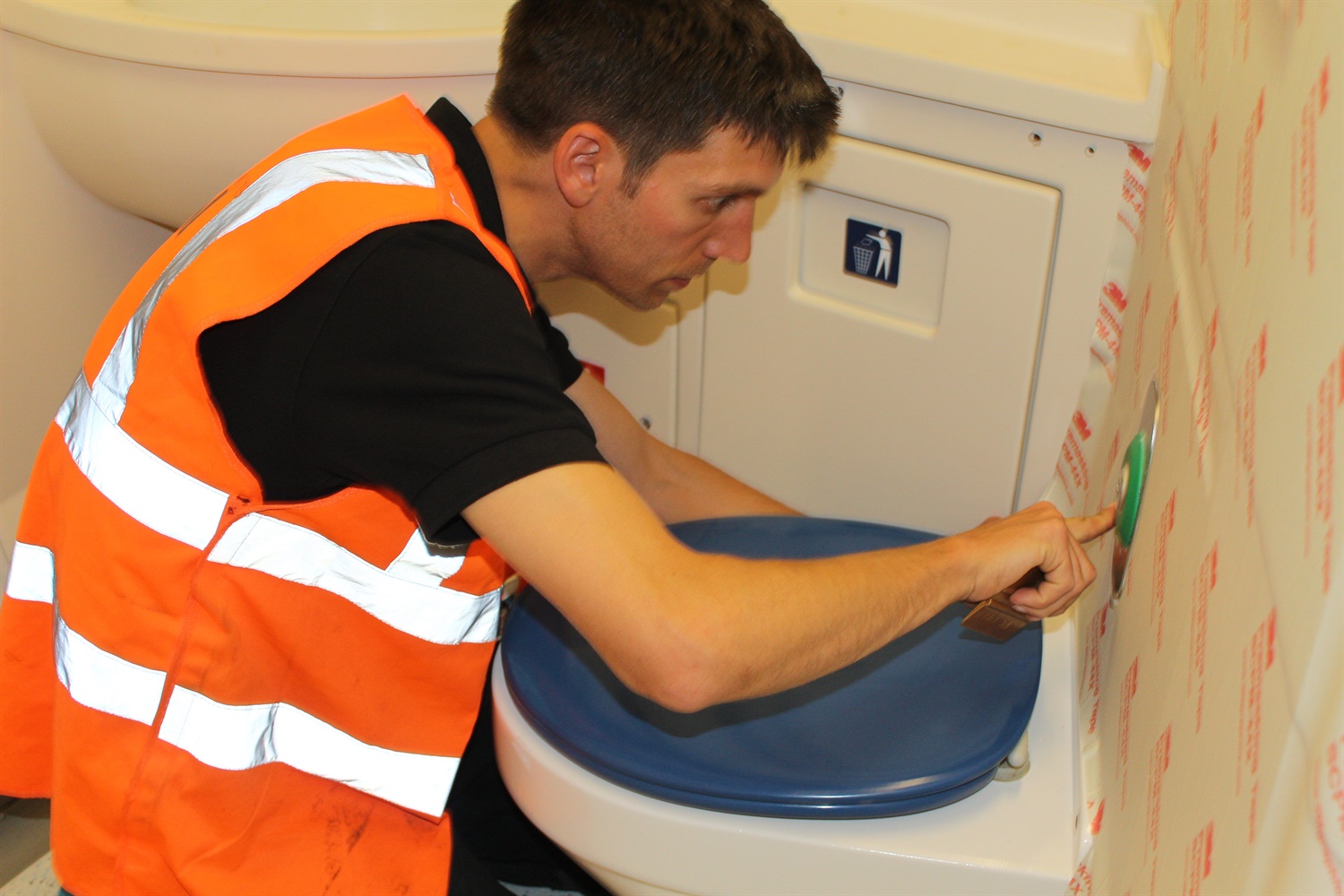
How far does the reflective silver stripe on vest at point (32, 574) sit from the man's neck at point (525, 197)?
1.29ft

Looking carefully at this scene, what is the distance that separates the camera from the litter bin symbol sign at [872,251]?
3.62 feet

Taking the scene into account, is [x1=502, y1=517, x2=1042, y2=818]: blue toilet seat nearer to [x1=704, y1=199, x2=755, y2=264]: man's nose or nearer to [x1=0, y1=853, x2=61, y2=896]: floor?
[x1=704, y1=199, x2=755, y2=264]: man's nose

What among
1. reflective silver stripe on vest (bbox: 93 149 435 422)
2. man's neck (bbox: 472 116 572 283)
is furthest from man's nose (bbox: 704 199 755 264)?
reflective silver stripe on vest (bbox: 93 149 435 422)

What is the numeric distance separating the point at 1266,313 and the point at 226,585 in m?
0.60

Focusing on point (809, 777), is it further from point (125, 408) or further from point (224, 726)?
point (125, 408)

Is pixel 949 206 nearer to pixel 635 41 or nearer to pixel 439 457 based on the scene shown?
pixel 635 41

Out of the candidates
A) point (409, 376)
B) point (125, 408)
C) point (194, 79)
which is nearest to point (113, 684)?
point (125, 408)

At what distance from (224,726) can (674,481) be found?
1.63ft

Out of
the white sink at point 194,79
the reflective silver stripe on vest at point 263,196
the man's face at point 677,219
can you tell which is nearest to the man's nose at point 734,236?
the man's face at point 677,219

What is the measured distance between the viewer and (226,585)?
0.76 metres

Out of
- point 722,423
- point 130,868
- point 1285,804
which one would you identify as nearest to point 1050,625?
point 722,423

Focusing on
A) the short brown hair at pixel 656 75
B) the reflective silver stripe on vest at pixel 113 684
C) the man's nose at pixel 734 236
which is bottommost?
the reflective silver stripe on vest at pixel 113 684

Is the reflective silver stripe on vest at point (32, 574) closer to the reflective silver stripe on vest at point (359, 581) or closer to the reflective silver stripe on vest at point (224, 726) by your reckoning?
the reflective silver stripe on vest at point (224, 726)

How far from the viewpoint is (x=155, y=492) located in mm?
742
